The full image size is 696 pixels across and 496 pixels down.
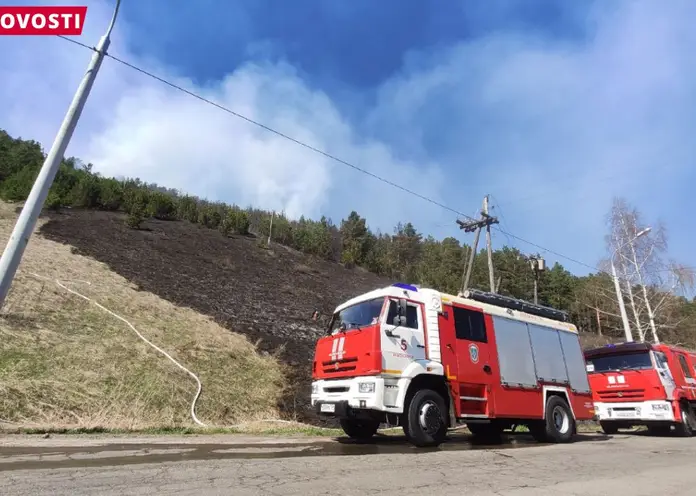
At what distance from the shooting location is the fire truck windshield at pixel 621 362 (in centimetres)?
1455

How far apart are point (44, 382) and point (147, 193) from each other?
32.2m

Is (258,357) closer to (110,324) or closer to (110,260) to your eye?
(110,324)

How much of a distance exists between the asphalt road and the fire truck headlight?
100 centimetres

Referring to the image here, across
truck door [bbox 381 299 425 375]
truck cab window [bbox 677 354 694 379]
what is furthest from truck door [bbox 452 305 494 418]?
truck cab window [bbox 677 354 694 379]

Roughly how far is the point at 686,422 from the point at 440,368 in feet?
36.2

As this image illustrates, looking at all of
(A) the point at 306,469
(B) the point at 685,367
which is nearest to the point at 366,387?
(A) the point at 306,469

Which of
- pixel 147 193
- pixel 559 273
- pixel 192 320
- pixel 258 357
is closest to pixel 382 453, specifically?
pixel 258 357

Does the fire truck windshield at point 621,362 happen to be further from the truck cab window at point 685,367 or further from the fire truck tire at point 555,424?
the fire truck tire at point 555,424

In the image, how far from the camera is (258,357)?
16109mm

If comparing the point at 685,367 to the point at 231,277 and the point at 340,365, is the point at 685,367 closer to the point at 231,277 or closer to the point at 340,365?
the point at 340,365

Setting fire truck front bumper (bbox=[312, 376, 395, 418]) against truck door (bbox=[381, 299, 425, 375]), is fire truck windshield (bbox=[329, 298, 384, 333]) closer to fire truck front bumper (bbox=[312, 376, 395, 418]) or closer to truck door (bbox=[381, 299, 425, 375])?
truck door (bbox=[381, 299, 425, 375])

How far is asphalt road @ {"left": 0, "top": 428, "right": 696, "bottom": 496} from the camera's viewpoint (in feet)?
15.0

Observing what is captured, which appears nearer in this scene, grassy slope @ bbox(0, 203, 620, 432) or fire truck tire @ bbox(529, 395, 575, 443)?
grassy slope @ bbox(0, 203, 620, 432)

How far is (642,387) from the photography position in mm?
14188
